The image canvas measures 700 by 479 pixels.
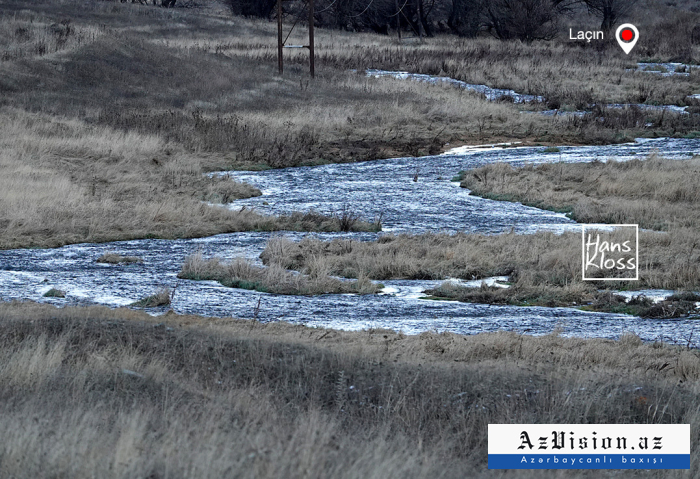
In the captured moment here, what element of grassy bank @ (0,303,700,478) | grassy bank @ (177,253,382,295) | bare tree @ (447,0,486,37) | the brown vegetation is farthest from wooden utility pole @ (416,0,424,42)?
grassy bank @ (0,303,700,478)

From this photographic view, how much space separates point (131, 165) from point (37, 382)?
17005 mm

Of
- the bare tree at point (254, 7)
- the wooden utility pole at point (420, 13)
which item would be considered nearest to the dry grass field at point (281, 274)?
the wooden utility pole at point (420, 13)

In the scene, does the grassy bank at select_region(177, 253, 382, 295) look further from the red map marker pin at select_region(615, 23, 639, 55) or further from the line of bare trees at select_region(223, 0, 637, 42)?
the line of bare trees at select_region(223, 0, 637, 42)

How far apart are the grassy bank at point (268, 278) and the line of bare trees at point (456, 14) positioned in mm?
49080

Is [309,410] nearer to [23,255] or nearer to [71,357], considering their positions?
[71,357]

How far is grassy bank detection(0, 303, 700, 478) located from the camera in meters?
5.40

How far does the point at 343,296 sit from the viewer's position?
43.0 feet

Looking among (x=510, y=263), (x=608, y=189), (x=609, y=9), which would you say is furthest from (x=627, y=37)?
(x=510, y=263)

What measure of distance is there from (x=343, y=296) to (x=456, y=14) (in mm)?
62121

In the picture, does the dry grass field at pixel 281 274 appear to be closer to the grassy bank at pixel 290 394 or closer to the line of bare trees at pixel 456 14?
the grassy bank at pixel 290 394

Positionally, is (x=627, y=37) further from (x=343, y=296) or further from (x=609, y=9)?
(x=343, y=296)

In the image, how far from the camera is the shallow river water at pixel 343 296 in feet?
37.5

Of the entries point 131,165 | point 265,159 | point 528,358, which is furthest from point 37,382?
point 265,159

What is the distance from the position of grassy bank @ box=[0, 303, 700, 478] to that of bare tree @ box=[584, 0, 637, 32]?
6008 cm
